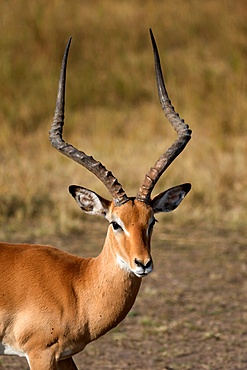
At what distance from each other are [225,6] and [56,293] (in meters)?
15.6

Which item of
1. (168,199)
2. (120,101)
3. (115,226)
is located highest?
(120,101)

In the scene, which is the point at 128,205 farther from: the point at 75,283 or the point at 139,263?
the point at 75,283

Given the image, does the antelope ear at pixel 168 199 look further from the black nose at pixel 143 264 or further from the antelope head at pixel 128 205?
the black nose at pixel 143 264

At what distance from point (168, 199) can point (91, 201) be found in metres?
0.50

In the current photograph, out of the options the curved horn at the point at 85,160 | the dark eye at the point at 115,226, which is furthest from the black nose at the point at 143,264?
the curved horn at the point at 85,160

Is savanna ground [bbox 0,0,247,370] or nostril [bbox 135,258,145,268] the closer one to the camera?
nostril [bbox 135,258,145,268]

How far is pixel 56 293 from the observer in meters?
5.94

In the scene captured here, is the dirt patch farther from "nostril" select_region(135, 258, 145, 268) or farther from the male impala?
"nostril" select_region(135, 258, 145, 268)

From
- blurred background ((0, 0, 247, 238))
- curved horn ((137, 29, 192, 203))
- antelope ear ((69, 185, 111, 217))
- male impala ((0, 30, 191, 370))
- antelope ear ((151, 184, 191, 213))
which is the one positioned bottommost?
male impala ((0, 30, 191, 370))

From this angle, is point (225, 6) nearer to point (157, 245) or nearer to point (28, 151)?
point (28, 151)

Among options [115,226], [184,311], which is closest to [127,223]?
[115,226]

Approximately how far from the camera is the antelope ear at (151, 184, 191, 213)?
20.1 ft

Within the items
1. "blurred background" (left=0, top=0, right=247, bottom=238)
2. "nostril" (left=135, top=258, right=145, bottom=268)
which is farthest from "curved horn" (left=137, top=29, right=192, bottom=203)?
"blurred background" (left=0, top=0, right=247, bottom=238)

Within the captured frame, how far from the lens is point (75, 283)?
19.9ft
